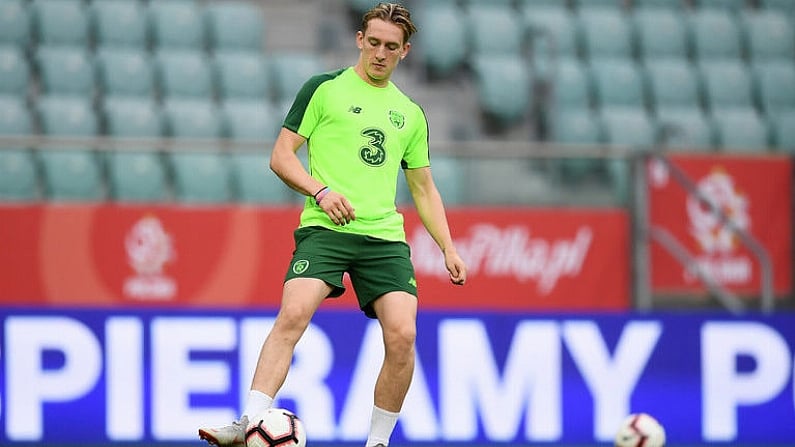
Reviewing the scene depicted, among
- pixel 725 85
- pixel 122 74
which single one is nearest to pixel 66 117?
pixel 122 74

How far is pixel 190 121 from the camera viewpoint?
11883mm

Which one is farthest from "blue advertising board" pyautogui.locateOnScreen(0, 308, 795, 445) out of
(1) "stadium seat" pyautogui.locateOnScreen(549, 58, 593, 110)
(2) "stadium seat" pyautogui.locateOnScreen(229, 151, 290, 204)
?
(1) "stadium seat" pyautogui.locateOnScreen(549, 58, 593, 110)

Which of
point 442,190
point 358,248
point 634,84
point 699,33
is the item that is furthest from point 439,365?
point 699,33

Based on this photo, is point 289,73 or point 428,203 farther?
point 289,73

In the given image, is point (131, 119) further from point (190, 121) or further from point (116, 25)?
point (116, 25)

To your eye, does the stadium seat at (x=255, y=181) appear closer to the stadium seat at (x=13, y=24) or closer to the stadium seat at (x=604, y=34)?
the stadium seat at (x=13, y=24)

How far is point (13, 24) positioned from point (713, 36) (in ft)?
22.1

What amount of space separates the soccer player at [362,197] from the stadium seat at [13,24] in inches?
245

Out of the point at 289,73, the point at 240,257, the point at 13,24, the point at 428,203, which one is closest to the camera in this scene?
the point at 428,203

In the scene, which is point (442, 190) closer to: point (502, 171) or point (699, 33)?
point (502, 171)

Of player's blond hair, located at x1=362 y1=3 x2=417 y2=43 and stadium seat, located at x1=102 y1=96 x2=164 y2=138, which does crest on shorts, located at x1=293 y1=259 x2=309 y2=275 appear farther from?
stadium seat, located at x1=102 y1=96 x2=164 y2=138

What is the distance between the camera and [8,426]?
912 centimetres

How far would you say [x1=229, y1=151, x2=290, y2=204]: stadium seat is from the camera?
1089 centimetres

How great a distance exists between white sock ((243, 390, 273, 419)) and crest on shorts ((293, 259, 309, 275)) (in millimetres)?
561
